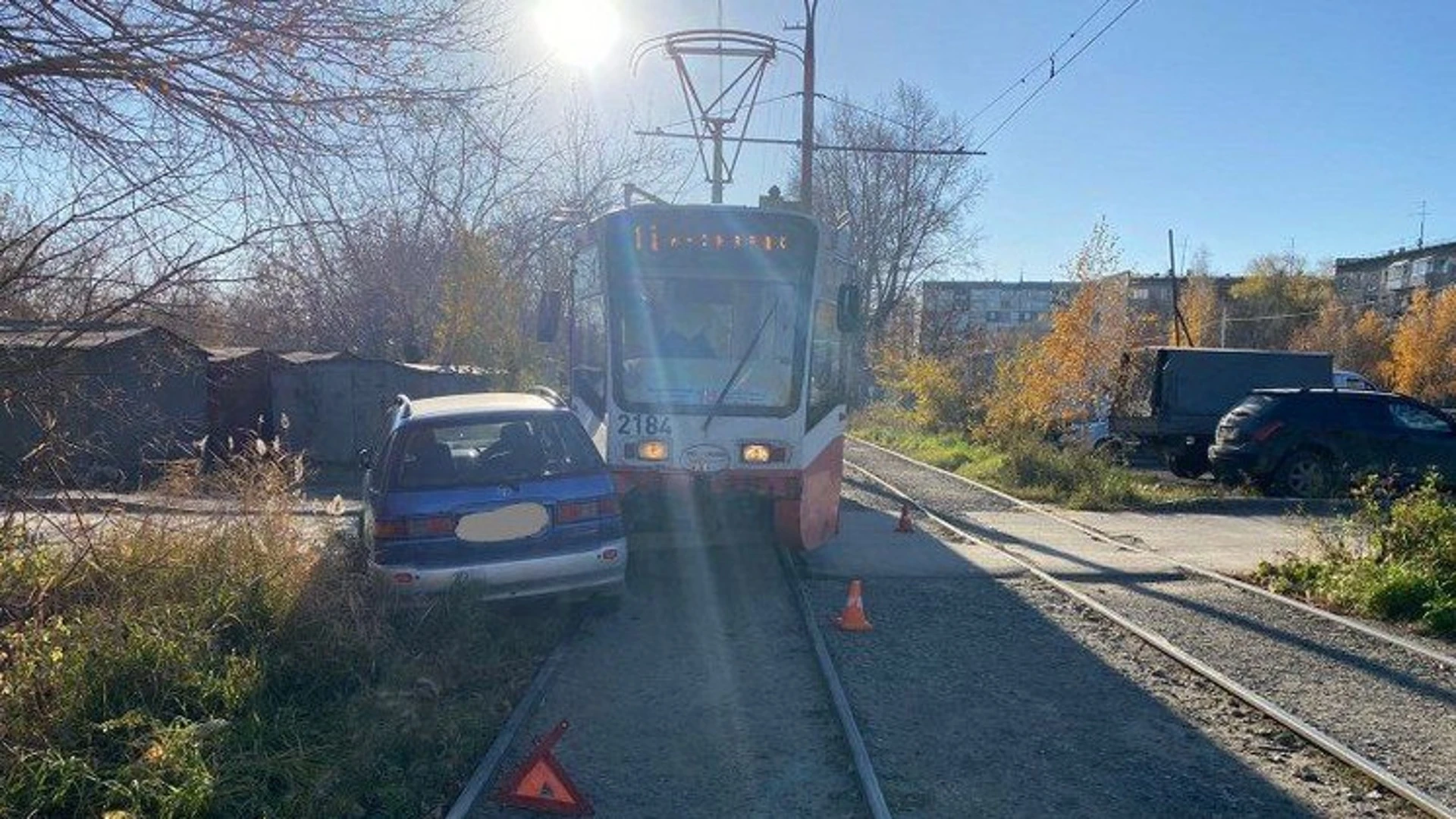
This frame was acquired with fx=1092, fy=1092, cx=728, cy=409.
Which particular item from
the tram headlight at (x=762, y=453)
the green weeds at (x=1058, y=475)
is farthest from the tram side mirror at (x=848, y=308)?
the green weeds at (x=1058, y=475)

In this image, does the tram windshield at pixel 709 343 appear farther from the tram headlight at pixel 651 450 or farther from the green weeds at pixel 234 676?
the green weeds at pixel 234 676

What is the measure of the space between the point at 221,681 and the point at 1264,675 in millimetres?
6280

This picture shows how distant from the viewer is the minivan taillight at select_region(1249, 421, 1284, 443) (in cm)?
1717

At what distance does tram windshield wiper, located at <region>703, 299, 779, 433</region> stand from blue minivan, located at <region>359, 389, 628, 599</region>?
4.87ft

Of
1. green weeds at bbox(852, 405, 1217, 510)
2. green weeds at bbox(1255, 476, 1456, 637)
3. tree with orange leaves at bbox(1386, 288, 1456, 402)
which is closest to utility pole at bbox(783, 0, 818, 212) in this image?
green weeds at bbox(852, 405, 1217, 510)

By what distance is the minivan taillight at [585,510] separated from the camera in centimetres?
756

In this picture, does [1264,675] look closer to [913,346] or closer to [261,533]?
[261,533]

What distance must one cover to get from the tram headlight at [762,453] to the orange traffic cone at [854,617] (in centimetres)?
158

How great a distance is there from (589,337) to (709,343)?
4.31 feet

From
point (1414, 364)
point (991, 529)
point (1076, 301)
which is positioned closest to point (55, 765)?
point (991, 529)

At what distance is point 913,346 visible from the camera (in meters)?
42.2

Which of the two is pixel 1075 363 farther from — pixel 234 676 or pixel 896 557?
pixel 234 676

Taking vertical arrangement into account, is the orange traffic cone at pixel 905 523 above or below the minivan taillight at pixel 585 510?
below

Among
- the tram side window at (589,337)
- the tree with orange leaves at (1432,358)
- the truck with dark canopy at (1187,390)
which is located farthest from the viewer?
the tree with orange leaves at (1432,358)
